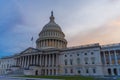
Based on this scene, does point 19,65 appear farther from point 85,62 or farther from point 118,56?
point 118,56

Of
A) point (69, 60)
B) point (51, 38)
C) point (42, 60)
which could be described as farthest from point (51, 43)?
point (69, 60)

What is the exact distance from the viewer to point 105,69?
59.3 m

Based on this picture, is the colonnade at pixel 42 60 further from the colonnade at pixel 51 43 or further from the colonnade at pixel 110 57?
the colonnade at pixel 110 57

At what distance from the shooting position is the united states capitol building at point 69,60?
193 feet

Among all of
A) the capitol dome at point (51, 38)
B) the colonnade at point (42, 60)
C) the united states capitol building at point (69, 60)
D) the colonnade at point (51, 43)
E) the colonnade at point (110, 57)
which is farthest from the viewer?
the capitol dome at point (51, 38)

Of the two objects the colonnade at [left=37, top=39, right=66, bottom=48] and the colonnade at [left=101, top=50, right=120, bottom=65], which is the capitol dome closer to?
the colonnade at [left=37, top=39, right=66, bottom=48]

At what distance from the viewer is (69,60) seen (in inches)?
2675

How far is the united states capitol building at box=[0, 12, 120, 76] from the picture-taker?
58844 mm

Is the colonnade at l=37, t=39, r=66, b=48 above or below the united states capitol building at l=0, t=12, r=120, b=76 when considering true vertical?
above

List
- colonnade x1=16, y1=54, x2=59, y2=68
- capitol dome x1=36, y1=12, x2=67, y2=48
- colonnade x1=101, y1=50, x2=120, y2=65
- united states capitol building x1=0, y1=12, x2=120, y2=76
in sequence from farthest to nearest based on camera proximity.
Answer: capitol dome x1=36, y1=12, x2=67, y2=48 < colonnade x1=16, y1=54, x2=59, y2=68 < united states capitol building x1=0, y1=12, x2=120, y2=76 < colonnade x1=101, y1=50, x2=120, y2=65

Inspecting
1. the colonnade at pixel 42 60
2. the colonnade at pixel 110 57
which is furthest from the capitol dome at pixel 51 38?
the colonnade at pixel 110 57

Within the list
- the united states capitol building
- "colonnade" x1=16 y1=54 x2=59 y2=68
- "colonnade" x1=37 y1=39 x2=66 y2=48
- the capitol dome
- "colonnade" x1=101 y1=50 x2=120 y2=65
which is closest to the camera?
"colonnade" x1=101 y1=50 x2=120 y2=65

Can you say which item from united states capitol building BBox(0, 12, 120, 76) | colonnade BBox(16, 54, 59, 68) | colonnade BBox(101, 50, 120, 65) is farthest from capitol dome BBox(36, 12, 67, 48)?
colonnade BBox(101, 50, 120, 65)

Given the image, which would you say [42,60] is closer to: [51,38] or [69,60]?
[69,60]
